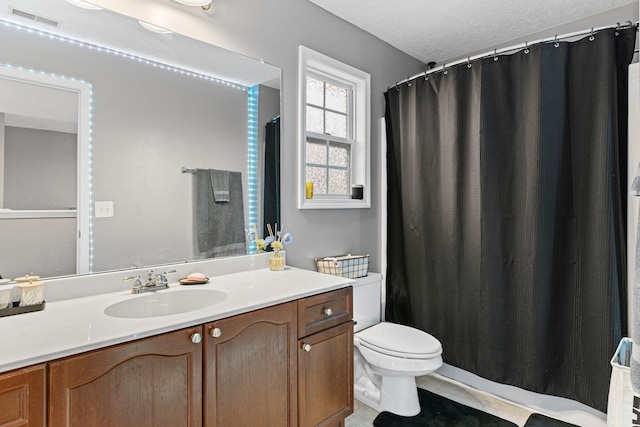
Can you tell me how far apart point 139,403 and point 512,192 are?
2032 mm

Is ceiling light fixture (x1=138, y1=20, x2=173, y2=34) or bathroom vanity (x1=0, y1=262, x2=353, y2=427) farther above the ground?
ceiling light fixture (x1=138, y1=20, x2=173, y2=34)

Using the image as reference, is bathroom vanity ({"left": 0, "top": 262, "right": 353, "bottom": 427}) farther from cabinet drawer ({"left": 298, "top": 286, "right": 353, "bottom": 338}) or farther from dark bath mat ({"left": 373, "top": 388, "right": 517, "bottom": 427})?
dark bath mat ({"left": 373, "top": 388, "right": 517, "bottom": 427})

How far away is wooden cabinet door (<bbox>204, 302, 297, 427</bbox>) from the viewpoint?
1.20 metres

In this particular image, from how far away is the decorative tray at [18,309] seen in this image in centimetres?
115

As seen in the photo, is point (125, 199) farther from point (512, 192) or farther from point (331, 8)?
point (512, 192)

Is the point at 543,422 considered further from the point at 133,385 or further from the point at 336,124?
the point at 336,124

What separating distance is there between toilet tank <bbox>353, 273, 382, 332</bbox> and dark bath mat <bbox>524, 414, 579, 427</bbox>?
3.27ft

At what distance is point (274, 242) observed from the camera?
6.47 ft

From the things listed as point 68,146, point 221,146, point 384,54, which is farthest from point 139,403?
point 384,54

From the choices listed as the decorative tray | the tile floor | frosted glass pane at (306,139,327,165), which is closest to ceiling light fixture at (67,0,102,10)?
the decorative tray

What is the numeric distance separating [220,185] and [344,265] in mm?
922

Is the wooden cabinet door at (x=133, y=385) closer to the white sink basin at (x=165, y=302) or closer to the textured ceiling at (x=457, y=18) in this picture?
the white sink basin at (x=165, y=302)

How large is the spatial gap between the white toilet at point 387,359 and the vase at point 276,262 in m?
0.61

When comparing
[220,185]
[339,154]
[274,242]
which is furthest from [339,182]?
[220,185]
